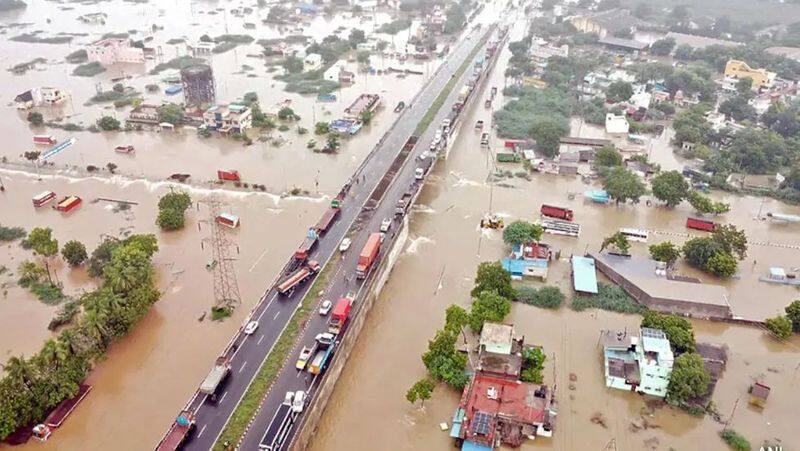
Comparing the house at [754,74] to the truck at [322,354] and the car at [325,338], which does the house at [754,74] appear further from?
the truck at [322,354]

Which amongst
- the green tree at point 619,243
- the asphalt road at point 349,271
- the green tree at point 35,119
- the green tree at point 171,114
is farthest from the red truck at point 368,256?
the green tree at point 35,119

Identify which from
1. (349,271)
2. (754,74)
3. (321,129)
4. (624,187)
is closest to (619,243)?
(624,187)

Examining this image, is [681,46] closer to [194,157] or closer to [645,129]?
[645,129]

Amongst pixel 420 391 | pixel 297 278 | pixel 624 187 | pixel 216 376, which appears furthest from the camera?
pixel 624 187

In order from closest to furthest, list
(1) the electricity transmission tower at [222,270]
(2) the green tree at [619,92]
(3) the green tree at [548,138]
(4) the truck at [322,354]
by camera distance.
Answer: (4) the truck at [322,354]
(1) the electricity transmission tower at [222,270]
(3) the green tree at [548,138]
(2) the green tree at [619,92]

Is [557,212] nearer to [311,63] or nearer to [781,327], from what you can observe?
[781,327]

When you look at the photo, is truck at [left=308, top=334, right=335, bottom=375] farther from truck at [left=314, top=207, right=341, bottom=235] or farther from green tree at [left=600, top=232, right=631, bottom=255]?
green tree at [left=600, top=232, right=631, bottom=255]

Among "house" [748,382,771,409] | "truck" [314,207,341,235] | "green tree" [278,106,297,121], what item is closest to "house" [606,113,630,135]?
"green tree" [278,106,297,121]

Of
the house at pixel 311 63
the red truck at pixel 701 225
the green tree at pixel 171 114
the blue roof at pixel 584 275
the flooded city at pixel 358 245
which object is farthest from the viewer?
the house at pixel 311 63
